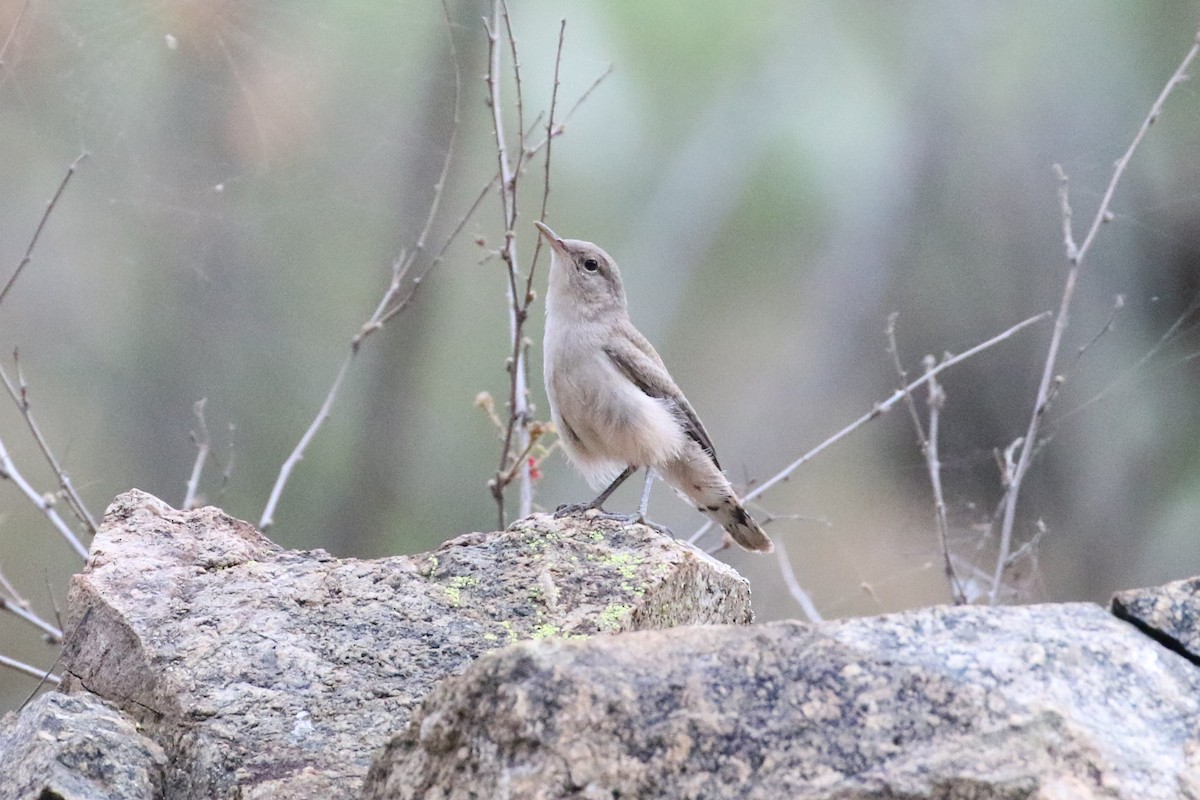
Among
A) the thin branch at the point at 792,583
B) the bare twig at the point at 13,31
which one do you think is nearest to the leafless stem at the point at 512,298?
the thin branch at the point at 792,583

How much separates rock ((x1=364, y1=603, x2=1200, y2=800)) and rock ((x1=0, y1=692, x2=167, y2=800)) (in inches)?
23.7

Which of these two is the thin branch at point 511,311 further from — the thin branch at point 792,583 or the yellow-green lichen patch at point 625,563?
the thin branch at point 792,583

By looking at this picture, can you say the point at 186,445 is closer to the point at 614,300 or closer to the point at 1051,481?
the point at 614,300

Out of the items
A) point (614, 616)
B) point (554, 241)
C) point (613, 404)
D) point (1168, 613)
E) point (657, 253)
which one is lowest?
point (1168, 613)

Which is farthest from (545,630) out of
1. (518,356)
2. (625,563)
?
(518,356)

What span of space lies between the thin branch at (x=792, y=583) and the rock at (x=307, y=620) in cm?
166

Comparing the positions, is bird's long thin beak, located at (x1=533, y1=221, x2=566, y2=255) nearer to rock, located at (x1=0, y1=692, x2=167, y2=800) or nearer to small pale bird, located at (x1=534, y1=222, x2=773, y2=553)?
small pale bird, located at (x1=534, y1=222, x2=773, y2=553)

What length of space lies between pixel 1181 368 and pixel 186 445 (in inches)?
179

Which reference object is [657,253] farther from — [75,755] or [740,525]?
[75,755]

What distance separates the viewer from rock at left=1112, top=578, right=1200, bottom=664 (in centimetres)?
190

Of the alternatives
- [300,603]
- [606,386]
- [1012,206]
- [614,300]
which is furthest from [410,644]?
[1012,206]

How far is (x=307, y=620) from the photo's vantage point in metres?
2.58

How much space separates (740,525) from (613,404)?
0.67 m

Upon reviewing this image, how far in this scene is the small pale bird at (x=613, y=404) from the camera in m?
4.21
